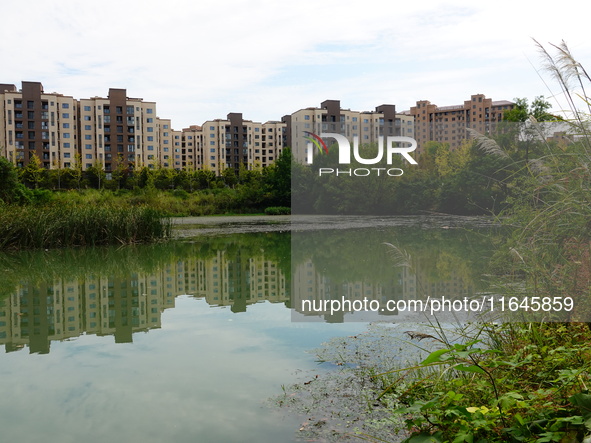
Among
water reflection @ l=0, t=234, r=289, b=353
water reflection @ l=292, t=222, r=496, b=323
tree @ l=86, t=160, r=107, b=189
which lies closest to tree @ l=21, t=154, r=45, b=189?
tree @ l=86, t=160, r=107, b=189

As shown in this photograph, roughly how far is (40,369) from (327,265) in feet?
19.7

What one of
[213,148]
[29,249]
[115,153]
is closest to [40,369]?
[29,249]

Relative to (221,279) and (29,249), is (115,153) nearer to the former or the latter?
(29,249)

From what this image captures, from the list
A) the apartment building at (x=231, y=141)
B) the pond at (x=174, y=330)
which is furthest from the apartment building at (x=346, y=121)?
the pond at (x=174, y=330)

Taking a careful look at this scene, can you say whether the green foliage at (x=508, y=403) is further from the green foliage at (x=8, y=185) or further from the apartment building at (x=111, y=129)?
the apartment building at (x=111, y=129)

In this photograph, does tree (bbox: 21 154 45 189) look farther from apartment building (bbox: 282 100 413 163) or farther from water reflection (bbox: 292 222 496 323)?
water reflection (bbox: 292 222 496 323)

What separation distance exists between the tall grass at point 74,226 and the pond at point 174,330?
3.20ft

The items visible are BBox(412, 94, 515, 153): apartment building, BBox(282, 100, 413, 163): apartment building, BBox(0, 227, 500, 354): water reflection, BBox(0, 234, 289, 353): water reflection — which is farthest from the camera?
BBox(412, 94, 515, 153): apartment building

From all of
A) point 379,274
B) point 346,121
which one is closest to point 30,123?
point 346,121

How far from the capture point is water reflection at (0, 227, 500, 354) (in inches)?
227

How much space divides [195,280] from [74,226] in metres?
5.41

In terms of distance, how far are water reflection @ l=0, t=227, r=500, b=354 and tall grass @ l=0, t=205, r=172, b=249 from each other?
85 centimetres

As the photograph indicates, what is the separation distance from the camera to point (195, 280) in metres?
8.42

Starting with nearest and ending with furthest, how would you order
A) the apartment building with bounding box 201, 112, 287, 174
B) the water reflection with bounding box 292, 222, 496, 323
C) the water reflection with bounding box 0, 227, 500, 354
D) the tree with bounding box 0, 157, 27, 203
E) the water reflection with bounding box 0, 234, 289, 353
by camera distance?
the water reflection with bounding box 0, 234, 289, 353 → the water reflection with bounding box 0, 227, 500, 354 → the water reflection with bounding box 292, 222, 496, 323 → the tree with bounding box 0, 157, 27, 203 → the apartment building with bounding box 201, 112, 287, 174
